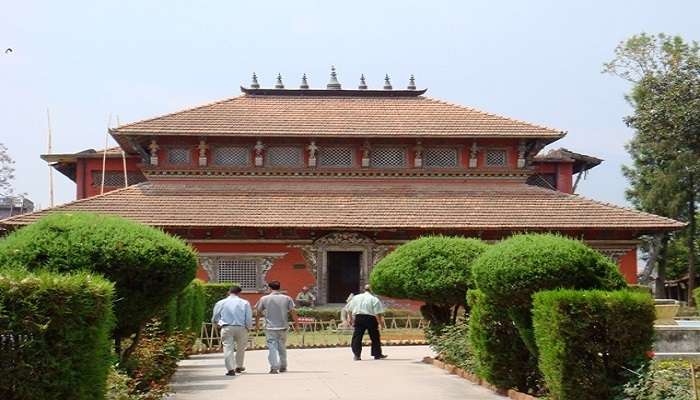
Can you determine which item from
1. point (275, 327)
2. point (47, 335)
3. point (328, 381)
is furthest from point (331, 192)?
point (47, 335)

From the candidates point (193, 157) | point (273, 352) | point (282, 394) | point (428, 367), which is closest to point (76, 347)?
point (282, 394)

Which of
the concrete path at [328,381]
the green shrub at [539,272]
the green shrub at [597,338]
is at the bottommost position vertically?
the concrete path at [328,381]

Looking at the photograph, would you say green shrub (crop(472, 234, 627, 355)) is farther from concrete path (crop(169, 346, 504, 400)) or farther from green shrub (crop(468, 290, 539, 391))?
concrete path (crop(169, 346, 504, 400))

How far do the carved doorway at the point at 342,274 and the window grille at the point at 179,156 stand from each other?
611 centimetres

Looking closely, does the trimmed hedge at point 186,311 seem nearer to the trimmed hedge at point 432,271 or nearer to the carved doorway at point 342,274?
the trimmed hedge at point 432,271

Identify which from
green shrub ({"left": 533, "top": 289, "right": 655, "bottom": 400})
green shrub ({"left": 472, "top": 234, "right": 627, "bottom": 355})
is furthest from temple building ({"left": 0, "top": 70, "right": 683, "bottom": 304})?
green shrub ({"left": 533, "top": 289, "right": 655, "bottom": 400})

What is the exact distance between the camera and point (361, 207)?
33.2 metres

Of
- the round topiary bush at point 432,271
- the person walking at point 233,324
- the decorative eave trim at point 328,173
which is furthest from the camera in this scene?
the decorative eave trim at point 328,173

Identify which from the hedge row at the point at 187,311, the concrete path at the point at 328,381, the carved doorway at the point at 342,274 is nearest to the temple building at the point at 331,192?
the carved doorway at the point at 342,274

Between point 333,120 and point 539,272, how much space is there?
980 inches

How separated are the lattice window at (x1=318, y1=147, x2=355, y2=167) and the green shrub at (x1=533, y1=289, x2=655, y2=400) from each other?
24613 millimetres

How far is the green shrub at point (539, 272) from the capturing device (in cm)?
1177

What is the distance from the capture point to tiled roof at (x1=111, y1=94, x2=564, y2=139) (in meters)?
34.5

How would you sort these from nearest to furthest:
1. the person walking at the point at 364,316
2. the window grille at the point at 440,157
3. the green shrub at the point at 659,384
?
the green shrub at the point at 659,384, the person walking at the point at 364,316, the window grille at the point at 440,157
